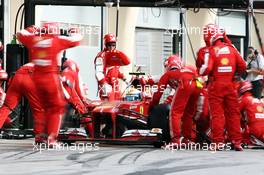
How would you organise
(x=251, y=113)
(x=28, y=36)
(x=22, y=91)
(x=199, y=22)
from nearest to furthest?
(x=28, y=36)
(x=22, y=91)
(x=251, y=113)
(x=199, y=22)

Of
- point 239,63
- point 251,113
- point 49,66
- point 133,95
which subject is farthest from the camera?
point 133,95

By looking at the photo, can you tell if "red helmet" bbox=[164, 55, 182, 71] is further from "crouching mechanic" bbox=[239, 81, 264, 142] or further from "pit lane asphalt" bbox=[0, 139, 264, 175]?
"pit lane asphalt" bbox=[0, 139, 264, 175]

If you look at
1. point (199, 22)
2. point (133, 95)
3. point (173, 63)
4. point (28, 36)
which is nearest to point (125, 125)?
point (173, 63)

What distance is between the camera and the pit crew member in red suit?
1098cm

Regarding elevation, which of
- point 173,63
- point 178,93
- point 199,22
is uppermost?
point 199,22

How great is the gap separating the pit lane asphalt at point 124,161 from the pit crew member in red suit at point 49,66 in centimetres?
52

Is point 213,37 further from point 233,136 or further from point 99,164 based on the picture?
point 99,164

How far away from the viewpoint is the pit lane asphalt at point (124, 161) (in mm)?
8586

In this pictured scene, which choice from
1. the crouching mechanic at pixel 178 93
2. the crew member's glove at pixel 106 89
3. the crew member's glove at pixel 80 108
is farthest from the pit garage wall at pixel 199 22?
the crouching mechanic at pixel 178 93

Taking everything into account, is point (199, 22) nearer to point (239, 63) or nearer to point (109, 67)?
point (109, 67)

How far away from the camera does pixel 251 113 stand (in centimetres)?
1184

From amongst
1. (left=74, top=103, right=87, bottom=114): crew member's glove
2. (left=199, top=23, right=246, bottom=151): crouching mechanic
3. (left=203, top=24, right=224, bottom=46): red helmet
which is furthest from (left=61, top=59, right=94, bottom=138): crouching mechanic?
(left=203, top=24, right=224, bottom=46): red helmet

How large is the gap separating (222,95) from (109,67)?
405cm

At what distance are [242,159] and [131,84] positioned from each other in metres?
4.64
